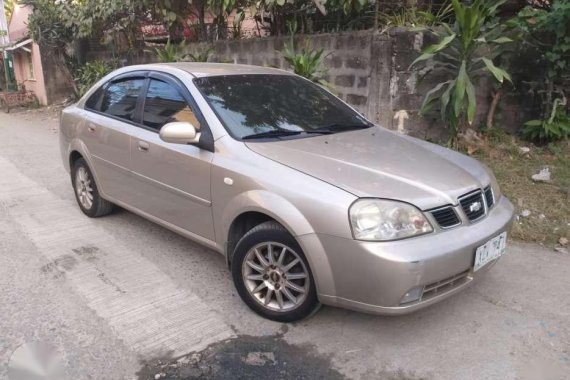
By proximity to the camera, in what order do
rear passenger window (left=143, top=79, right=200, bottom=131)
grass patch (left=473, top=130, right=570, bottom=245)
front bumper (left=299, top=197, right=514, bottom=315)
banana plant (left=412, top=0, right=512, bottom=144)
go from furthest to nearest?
banana plant (left=412, top=0, right=512, bottom=144), grass patch (left=473, top=130, right=570, bottom=245), rear passenger window (left=143, top=79, right=200, bottom=131), front bumper (left=299, top=197, right=514, bottom=315)

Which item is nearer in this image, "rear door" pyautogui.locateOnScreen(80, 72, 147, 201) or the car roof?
the car roof

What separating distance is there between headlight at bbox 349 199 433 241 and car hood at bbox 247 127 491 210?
5 centimetres

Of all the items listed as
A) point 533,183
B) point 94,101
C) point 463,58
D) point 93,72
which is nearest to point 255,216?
point 94,101

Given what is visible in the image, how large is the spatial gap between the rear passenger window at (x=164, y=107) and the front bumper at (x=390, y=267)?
57.4 inches

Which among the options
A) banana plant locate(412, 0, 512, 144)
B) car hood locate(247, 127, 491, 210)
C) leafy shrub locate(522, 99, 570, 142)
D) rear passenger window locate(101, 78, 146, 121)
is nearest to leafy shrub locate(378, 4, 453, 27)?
banana plant locate(412, 0, 512, 144)

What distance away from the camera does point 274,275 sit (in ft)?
10.3

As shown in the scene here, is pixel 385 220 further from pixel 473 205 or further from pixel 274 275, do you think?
pixel 274 275

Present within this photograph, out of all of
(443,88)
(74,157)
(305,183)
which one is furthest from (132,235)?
→ (443,88)

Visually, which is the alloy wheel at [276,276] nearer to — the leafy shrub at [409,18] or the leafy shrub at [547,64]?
the leafy shrub at [547,64]

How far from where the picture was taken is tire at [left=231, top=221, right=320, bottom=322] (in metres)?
3.01

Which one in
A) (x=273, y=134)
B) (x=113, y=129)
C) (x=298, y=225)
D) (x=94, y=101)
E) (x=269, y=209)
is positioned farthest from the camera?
(x=94, y=101)

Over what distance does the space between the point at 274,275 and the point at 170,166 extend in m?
1.20

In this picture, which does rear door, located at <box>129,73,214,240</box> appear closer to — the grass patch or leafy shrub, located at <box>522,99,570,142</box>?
the grass patch

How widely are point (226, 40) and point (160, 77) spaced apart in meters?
5.66
